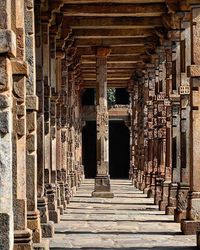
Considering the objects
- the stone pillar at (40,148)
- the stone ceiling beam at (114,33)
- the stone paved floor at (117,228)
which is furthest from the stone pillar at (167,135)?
the stone pillar at (40,148)

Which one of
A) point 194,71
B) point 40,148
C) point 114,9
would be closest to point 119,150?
point 114,9

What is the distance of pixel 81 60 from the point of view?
104 feet

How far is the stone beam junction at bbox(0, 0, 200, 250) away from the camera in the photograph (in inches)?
408

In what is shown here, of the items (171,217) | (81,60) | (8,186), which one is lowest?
(171,217)

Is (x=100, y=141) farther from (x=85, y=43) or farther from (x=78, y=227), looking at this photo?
(x=78, y=227)

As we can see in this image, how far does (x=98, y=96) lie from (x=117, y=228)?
10555 millimetres

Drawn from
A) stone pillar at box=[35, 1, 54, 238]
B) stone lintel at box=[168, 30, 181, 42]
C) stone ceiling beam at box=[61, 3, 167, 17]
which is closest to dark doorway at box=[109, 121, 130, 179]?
stone ceiling beam at box=[61, 3, 167, 17]

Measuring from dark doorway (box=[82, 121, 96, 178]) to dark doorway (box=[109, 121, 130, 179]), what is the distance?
1212 millimetres

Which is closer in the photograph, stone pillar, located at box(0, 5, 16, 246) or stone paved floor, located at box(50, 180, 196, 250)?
stone pillar, located at box(0, 5, 16, 246)

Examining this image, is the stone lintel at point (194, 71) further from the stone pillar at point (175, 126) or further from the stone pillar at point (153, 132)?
the stone pillar at point (153, 132)

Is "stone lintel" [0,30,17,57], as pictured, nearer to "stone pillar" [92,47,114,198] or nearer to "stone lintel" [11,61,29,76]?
"stone lintel" [11,61,29,76]

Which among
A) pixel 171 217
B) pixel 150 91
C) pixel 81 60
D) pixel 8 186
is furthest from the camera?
pixel 81 60

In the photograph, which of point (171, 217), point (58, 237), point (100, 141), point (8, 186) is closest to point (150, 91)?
point (100, 141)

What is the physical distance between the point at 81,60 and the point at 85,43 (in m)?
4.88
